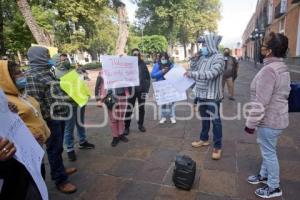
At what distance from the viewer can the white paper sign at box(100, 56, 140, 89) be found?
4.49 meters

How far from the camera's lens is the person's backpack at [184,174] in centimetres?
315

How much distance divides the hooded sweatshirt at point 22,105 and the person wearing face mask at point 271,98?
7.34 feet

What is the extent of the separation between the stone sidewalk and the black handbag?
82cm

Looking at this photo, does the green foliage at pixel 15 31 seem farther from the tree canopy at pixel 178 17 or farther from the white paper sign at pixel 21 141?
the white paper sign at pixel 21 141

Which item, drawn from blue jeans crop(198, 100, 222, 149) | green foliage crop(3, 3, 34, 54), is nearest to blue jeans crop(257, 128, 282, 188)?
blue jeans crop(198, 100, 222, 149)

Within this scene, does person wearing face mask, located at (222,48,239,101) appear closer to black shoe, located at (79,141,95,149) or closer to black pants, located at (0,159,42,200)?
black shoe, located at (79,141,95,149)

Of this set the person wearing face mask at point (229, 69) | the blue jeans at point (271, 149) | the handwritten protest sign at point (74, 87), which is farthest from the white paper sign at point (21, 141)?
the person wearing face mask at point (229, 69)

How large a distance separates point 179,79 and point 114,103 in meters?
1.34

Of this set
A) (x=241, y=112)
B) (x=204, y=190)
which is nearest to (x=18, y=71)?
(x=204, y=190)

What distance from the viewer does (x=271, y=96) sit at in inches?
104

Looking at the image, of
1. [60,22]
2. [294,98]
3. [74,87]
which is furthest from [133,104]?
[60,22]

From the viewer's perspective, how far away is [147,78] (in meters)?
5.46

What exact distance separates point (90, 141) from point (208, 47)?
3071mm

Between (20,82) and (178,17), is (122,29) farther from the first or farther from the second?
(178,17)
